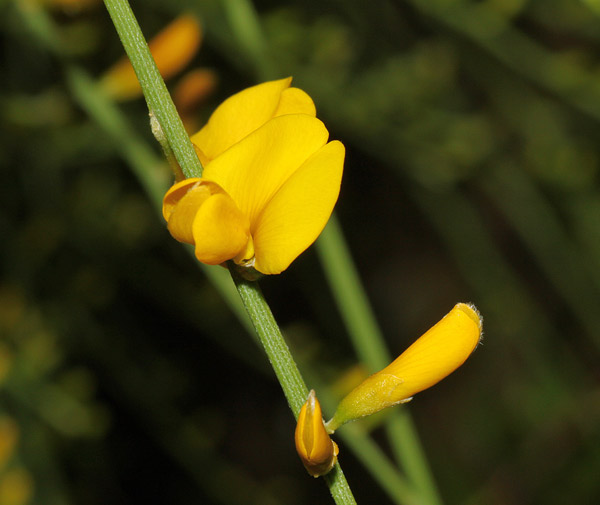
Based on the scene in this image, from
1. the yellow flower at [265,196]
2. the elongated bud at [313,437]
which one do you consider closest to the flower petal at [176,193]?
the yellow flower at [265,196]

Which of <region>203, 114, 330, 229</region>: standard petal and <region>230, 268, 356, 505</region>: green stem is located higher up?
<region>203, 114, 330, 229</region>: standard petal

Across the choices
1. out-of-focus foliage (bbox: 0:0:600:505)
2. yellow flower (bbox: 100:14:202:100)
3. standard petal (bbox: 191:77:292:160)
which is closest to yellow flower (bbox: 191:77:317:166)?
standard petal (bbox: 191:77:292:160)

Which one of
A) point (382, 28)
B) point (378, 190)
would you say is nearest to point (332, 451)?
point (382, 28)

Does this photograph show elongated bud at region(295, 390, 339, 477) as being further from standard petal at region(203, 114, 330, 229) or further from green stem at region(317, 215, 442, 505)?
green stem at region(317, 215, 442, 505)

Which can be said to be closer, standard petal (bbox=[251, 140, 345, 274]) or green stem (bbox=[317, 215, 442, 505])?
standard petal (bbox=[251, 140, 345, 274])

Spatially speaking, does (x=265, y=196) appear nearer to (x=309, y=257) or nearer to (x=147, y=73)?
(x=147, y=73)

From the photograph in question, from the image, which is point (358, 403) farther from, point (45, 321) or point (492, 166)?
point (492, 166)

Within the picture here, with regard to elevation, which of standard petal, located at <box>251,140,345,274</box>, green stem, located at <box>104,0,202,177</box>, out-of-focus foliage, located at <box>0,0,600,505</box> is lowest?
out-of-focus foliage, located at <box>0,0,600,505</box>
